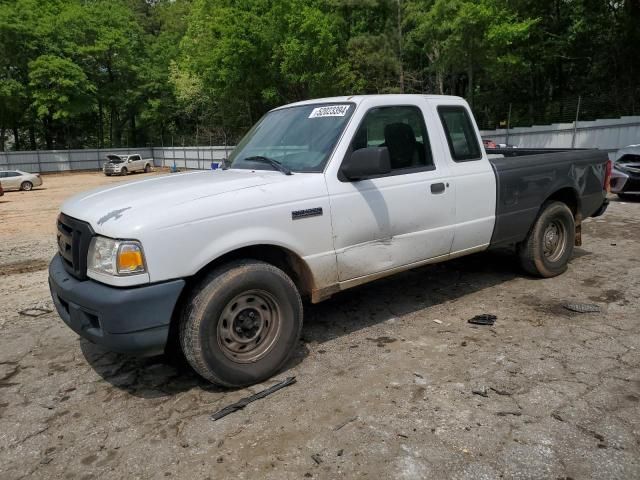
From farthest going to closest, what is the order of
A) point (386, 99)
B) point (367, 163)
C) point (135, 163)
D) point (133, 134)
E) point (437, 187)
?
point (133, 134)
point (135, 163)
point (437, 187)
point (386, 99)
point (367, 163)

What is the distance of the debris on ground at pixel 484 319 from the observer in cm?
462

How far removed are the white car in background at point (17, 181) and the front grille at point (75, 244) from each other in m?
25.3

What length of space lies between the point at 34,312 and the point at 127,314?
9.93 feet

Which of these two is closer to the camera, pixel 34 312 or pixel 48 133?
pixel 34 312

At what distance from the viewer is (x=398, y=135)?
4.45 m

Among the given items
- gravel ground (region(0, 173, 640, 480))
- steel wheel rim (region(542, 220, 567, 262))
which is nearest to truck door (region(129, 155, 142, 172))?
gravel ground (region(0, 173, 640, 480))

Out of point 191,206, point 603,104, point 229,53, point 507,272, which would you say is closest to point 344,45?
point 229,53

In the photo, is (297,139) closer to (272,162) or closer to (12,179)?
(272,162)

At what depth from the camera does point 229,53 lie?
128ft

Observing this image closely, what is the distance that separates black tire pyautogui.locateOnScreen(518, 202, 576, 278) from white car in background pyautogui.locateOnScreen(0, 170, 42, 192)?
26.5m

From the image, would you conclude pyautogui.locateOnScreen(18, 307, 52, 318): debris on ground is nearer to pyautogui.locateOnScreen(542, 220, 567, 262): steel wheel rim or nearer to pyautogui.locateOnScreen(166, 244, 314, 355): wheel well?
pyautogui.locateOnScreen(166, 244, 314, 355): wheel well

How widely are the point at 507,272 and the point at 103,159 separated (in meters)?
46.2

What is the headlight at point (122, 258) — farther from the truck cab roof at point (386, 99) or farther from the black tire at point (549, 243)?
the black tire at point (549, 243)

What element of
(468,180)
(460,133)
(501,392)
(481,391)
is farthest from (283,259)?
(460,133)
